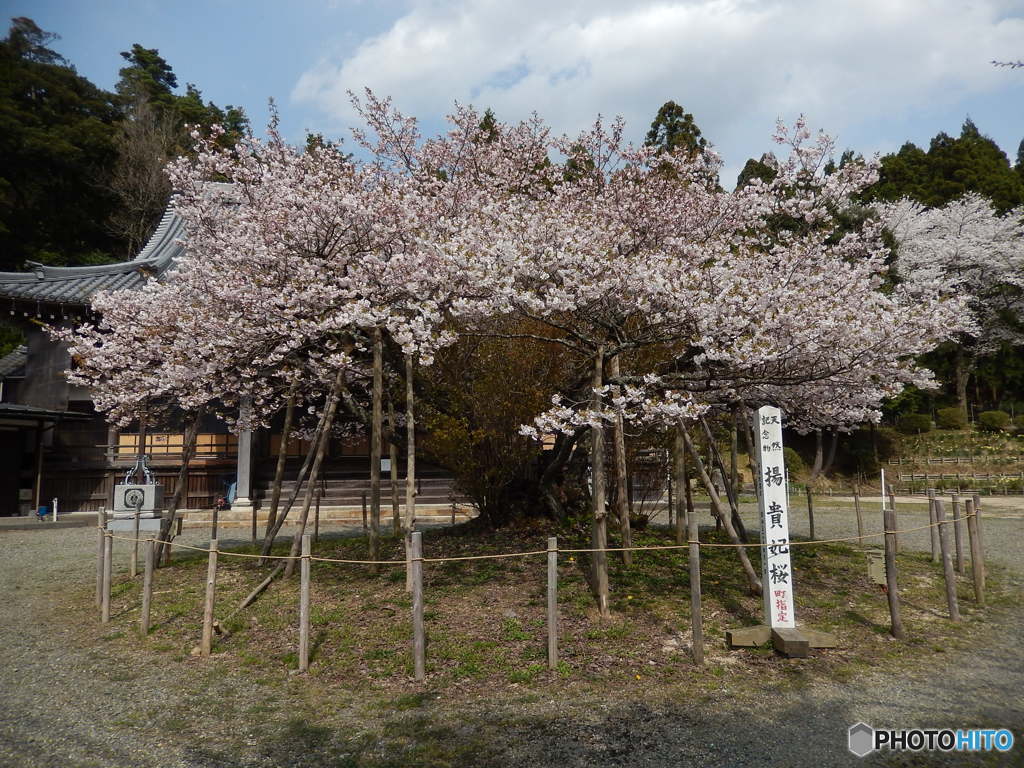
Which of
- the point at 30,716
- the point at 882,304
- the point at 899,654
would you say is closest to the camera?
the point at 30,716

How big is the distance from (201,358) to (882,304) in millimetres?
10534

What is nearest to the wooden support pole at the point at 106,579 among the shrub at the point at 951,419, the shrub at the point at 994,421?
the shrub at the point at 951,419

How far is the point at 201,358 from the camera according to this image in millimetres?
10586

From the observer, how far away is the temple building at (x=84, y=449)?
62.1ft

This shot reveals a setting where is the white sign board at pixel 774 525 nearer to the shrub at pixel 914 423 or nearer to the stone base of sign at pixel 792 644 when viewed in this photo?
the stone base of sign at pixel 792 644

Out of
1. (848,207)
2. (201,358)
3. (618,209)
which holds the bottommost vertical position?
(201,358)

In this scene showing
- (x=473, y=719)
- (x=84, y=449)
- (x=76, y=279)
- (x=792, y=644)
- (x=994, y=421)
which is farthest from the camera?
(x=994, y=421)

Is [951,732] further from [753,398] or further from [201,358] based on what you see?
[201,358]

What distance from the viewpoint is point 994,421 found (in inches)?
1252

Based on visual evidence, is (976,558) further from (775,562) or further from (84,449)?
(84,449)

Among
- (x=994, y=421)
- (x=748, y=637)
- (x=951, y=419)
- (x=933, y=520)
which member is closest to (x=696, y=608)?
(x=748, y=637)

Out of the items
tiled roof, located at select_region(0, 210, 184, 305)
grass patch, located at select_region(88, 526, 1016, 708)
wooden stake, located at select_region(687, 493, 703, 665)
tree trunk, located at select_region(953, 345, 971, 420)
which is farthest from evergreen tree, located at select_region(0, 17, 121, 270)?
tree trunk, located at select_region(953, 345, 971, 420)

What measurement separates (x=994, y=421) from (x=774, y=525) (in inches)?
1274

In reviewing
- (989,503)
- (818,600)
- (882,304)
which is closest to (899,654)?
(818,600)
